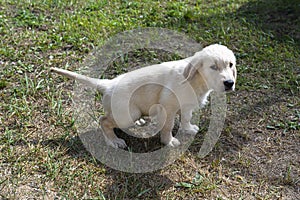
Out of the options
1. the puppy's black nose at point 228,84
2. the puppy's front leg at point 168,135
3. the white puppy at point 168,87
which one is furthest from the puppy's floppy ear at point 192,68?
the puppy's front leg at point 168,135

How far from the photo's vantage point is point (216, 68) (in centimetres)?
340

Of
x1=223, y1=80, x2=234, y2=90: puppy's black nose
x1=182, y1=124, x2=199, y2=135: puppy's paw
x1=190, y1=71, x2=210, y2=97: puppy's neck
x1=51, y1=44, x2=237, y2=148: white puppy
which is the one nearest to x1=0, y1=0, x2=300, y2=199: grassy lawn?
x1=182, y1=124, x2=199, y2=135: puppy's paw

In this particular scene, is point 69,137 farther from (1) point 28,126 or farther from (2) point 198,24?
(2) point 198,24

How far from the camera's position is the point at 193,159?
153 inches

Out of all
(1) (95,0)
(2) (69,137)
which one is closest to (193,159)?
(2) (69,137)

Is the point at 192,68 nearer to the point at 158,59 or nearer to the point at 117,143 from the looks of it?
the point at 117,143

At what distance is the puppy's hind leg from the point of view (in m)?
3.88

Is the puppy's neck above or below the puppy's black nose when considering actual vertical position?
below

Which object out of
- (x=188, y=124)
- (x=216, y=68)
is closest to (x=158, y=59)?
(x=188, y=124)

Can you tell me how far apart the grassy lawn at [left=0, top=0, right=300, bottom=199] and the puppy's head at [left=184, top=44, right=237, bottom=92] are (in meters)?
0.85

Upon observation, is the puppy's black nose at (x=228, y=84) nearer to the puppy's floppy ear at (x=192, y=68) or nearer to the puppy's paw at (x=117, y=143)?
the puppy's floppy ear at (x=192, y=68)

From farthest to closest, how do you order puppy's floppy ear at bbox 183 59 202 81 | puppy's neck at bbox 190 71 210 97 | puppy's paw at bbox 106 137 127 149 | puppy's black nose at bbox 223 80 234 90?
1. puppy's paw at bbox 106 137 127 149
2. puppy's neck at bbox 190 71 210 97
3. puppy's floppy ear at bbox 183 59 202 81
4. puppy's black nose at bbox 223 80 234 90

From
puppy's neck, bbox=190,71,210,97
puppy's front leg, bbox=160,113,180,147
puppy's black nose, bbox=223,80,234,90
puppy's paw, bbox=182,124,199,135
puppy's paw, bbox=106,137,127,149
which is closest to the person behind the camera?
puppy's black nose, bbox=223,80,234,90

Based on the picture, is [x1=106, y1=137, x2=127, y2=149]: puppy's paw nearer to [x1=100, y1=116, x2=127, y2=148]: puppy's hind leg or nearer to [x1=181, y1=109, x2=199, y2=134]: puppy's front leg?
[x1=100, y1=116, x2=127, y2=148]: puppy's hind leg
